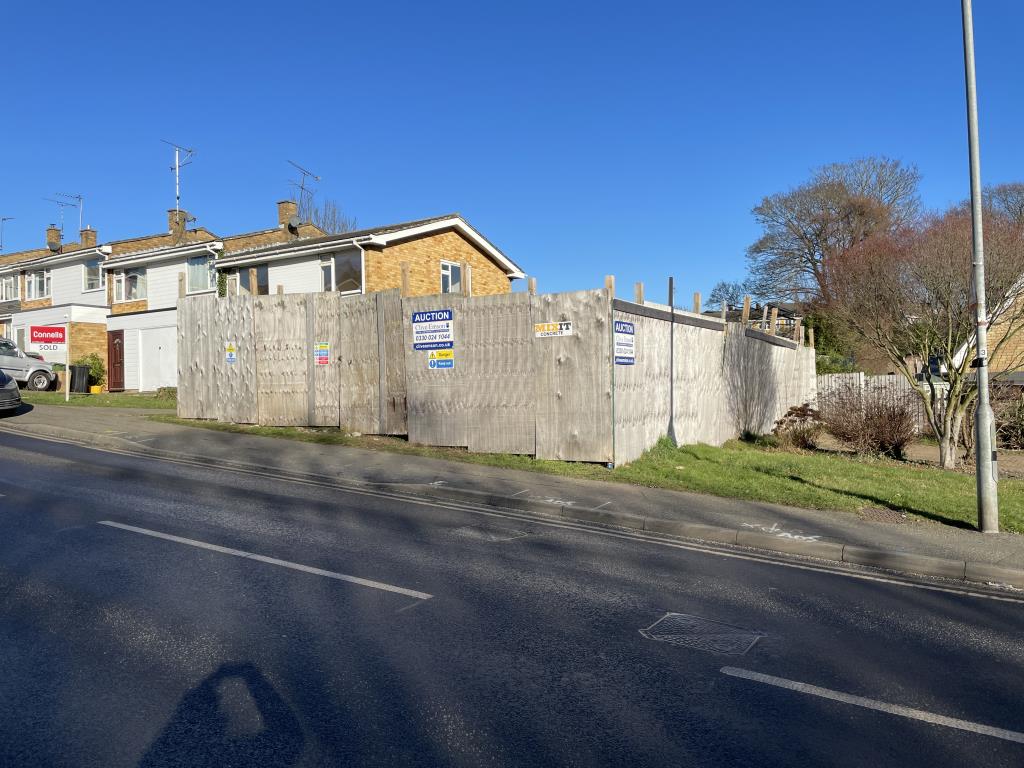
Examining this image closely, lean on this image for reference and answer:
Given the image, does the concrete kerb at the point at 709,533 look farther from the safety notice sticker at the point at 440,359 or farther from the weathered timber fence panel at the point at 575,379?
the safety notice sticker at the point at 440,359

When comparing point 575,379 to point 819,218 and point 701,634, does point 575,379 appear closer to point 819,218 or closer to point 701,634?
point 701,634

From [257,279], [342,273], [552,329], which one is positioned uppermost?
[257,279]

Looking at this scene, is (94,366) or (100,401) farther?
(94,366)

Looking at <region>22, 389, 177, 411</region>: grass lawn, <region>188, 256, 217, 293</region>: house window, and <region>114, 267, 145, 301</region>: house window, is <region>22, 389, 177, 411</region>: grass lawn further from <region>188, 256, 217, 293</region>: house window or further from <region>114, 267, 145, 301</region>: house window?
<region>114, 267, 145, 301</region>: house window

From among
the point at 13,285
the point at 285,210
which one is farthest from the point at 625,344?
the point at 13,285

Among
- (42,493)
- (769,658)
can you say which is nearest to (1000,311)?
(769,658)

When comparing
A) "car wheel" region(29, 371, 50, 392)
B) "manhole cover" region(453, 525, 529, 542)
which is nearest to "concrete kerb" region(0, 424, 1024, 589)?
"manhole cover" region(453, 525, 529, 542)

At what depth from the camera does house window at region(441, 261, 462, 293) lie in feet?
93.7

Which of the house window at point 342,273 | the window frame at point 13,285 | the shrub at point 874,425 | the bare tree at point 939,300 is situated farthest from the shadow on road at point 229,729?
the window frame at point 13,285

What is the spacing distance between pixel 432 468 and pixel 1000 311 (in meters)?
11.3

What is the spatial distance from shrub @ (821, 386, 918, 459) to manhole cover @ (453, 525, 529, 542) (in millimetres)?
10951

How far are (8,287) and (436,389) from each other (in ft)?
128

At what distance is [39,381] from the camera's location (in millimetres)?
28406

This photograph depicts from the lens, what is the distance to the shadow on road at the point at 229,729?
353cm
